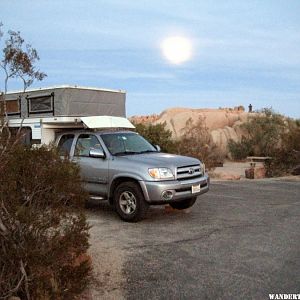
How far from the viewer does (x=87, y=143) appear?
10.4 m

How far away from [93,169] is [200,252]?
12.2 feet

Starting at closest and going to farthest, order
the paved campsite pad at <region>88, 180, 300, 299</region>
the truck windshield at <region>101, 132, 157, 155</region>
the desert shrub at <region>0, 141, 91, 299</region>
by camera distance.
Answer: the desert shrub at <region>0, 141, 91, 299</region>, the paved campsite pad at <region>88, 180, 300, 299</region>, the truck windshield at <region>101, 132, 157, 155</region>

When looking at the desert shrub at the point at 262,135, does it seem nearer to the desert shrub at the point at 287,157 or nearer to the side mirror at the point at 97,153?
the desert shrub at the point at 287,157

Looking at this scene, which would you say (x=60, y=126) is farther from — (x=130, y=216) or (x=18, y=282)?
(x=18, y=282)

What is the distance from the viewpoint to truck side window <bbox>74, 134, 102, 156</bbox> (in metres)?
10.2

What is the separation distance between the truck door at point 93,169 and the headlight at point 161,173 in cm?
114

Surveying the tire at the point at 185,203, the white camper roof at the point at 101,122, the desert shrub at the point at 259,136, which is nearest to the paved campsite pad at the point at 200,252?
the tire at the point at 185,203

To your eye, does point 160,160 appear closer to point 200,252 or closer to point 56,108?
point 200,252

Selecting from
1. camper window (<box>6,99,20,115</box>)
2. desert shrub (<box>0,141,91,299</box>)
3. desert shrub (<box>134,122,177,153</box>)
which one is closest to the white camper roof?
camper window (<box>6,99,20,115</box>)

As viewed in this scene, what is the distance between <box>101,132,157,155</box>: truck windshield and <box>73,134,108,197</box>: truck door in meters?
0.24

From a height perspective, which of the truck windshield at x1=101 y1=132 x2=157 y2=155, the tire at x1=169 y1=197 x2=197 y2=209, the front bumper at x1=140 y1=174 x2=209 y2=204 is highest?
the truck windshield at x1=101 y1=132 x2=157 y2=155

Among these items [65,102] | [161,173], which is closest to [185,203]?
[161,173]

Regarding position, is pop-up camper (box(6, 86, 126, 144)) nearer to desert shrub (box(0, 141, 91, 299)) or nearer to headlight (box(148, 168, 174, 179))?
headlight (box(148, 168, 174, 179))

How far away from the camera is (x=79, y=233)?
185 inches
